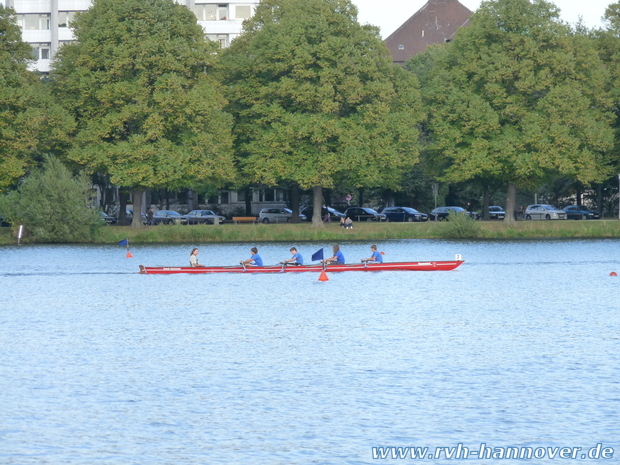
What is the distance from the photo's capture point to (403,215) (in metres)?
104

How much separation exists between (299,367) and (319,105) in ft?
195

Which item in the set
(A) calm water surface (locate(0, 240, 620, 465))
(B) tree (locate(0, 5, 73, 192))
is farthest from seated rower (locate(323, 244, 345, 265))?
(B) tree (locate(0, 5, 73, 192))

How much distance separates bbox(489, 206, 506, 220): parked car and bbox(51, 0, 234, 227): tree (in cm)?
3229

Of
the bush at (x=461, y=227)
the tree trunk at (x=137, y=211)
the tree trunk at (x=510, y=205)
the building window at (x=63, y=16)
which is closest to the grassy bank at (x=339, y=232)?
the bush at (x=461, y=227)

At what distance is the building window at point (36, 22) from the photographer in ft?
474

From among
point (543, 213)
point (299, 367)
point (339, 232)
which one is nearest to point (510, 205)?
point (339, 232)

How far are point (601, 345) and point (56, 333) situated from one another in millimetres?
18231

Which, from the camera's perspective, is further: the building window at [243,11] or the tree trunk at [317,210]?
the building window at [243,11]

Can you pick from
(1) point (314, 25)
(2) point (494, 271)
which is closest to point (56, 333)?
(2) point (494, 271)

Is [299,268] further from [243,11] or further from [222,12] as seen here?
[222,12]

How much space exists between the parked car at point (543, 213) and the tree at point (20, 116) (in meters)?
47.1

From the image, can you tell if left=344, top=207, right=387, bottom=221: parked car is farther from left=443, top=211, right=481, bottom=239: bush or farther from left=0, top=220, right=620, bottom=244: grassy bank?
left=443, top=211, right=481, bottom=239: bush

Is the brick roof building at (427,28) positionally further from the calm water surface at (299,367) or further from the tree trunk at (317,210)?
the calm water surface at (299,367)

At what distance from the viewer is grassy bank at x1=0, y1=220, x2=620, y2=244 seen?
82.7m
